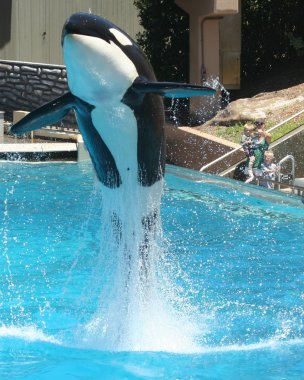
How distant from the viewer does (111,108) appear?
4.74 meters

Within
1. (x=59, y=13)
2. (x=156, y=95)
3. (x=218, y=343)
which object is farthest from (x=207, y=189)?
(x=59, y=13)

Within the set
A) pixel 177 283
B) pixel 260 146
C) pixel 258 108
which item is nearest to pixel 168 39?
pixel 258 108

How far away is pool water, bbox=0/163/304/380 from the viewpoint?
5387mm

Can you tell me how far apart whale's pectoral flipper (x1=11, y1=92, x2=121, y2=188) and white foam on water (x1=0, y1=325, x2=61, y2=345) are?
1.29 m

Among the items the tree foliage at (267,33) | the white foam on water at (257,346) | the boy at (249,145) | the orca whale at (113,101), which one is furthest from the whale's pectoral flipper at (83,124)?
the tree foliage at (267,33)

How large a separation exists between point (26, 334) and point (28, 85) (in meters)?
12.5

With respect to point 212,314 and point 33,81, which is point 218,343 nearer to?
point 212,314

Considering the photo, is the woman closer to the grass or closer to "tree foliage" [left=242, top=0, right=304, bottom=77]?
the grass

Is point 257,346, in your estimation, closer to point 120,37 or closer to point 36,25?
point 120,37

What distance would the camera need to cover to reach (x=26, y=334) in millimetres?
5938

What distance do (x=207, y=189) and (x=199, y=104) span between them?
5538 mm

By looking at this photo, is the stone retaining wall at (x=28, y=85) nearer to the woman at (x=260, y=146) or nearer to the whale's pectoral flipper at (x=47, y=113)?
the woman at (x=260, y=146)

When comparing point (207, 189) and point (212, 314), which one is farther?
point (207, 189)

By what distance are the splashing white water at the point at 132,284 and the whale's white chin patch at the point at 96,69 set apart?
0.70 meters
